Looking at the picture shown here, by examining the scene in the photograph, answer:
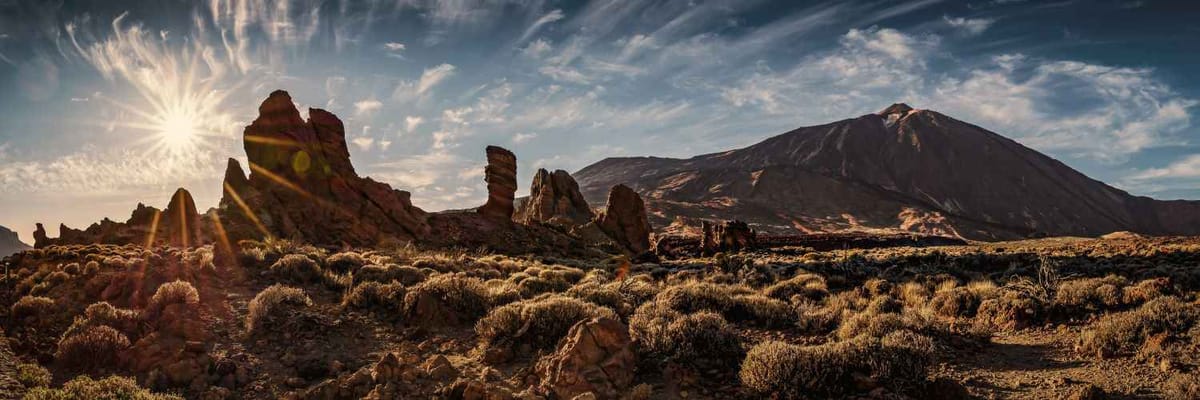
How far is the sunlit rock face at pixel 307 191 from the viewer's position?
107 ft

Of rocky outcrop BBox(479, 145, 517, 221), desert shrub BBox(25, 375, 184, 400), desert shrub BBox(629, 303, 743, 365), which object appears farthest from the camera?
rocky outcrop BBox(479, 145, 517, 221)

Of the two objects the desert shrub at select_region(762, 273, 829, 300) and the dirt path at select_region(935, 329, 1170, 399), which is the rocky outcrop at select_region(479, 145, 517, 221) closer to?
the desert shrub at select_region(762, 273, 829, 300)

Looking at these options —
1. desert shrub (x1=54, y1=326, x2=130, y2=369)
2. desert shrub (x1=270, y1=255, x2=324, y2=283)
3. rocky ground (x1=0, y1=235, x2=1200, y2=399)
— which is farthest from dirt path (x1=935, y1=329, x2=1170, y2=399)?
desert shrub (x1=270, y1=255, x2=324, y2=283)

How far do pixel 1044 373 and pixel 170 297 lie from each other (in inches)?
573

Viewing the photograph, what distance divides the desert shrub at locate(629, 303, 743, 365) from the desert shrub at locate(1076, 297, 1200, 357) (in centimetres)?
526

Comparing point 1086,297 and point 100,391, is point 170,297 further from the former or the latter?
point 1086,297

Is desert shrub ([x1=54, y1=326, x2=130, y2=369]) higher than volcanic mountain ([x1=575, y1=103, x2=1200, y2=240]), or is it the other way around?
volcanic mountain ([x1=575, y1=103, x2=1200, y2=240])

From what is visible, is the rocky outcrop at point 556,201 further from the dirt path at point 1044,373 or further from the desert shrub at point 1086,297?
the dirt path at point 1044,373

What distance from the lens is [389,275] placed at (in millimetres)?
14578

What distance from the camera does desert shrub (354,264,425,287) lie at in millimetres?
14336

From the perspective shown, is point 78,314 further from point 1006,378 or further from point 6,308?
point 1006,378

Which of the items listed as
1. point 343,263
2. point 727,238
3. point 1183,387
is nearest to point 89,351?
point 343,263

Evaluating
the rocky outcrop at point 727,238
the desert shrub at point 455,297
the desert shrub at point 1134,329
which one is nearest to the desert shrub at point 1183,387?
the desert shrub at point 1134,329

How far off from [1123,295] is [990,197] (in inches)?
8444
